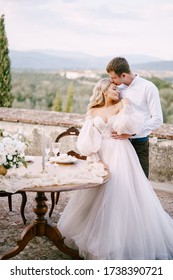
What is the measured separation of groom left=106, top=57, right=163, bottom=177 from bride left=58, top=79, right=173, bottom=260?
0.28m

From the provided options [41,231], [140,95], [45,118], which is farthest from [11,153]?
[45,118]

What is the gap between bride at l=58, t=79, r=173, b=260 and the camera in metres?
3.23

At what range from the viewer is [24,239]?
3.36m

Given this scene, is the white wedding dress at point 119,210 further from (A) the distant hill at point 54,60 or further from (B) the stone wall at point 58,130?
(A) the distant hill at point 54,60

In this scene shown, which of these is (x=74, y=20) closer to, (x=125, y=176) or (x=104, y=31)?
(x=104, y=31)

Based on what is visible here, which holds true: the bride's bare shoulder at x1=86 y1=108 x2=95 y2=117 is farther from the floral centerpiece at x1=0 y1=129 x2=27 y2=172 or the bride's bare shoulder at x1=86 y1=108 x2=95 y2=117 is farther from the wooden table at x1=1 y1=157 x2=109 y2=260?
the floral centerpiece at x1=0 y1=129 x2=27 y2=172

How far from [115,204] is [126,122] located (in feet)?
2.18

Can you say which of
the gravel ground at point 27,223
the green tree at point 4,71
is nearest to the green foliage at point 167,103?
the green tree at point 4,71

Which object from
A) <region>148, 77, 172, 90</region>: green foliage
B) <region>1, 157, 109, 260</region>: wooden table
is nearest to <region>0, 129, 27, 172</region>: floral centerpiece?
<region>1, 157, 109, 260</region>: wooden table

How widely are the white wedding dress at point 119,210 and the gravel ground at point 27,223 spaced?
0.70ft

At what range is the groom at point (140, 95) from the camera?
3.74m

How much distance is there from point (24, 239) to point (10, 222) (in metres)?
1.00

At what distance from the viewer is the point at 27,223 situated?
430cm
